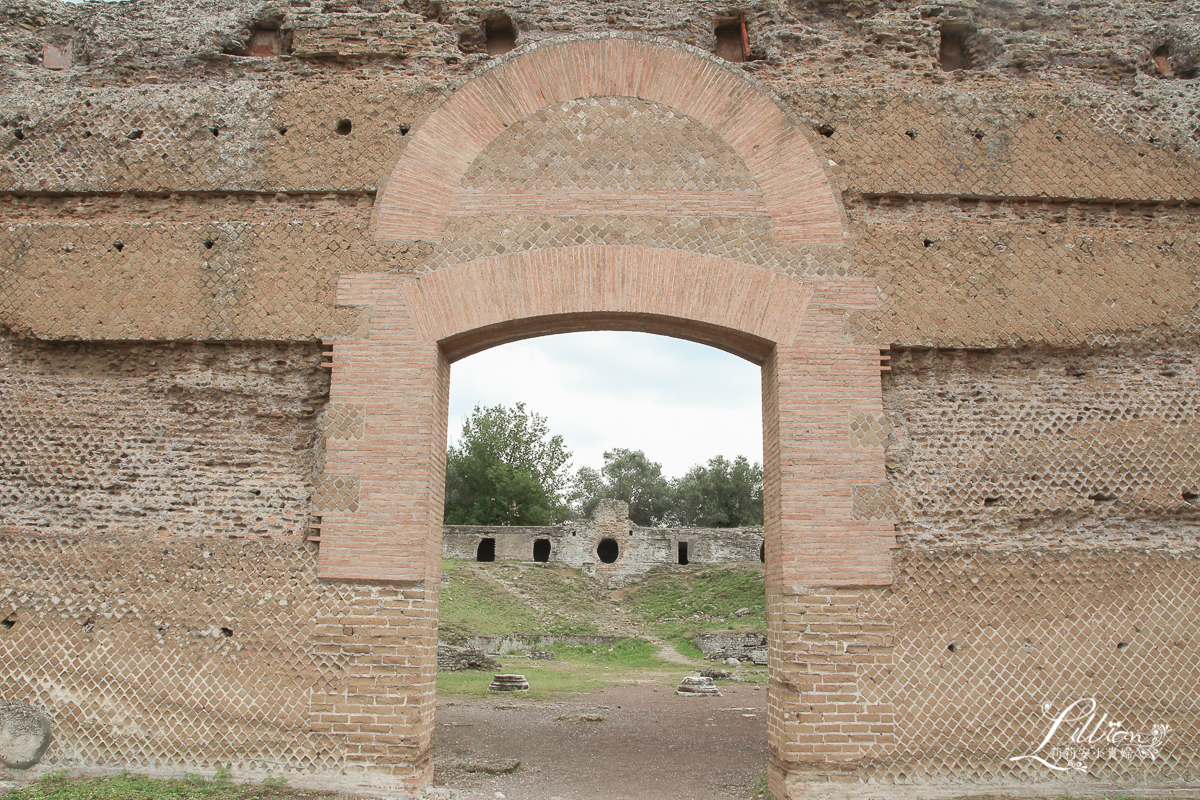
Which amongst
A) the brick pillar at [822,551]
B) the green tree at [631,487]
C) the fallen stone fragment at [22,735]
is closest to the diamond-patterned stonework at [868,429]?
the brick pillar at [822,551]

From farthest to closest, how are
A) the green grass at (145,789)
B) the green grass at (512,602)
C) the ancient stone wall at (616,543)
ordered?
the ancient stone wall at (616,543)
the green grass at (512,602)
the green grass at (145,789)

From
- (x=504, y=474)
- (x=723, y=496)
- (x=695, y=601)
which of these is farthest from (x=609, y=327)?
(x=723, y=496)

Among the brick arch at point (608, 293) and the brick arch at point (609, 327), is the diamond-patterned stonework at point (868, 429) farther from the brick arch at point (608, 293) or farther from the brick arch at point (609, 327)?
the brick arch at point (608, 293)

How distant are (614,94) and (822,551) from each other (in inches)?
139

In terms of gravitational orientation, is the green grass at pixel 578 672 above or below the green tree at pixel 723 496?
below

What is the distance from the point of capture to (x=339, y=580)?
4816 mm

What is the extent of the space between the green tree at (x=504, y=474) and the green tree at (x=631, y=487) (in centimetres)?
676

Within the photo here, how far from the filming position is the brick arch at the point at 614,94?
537 cm

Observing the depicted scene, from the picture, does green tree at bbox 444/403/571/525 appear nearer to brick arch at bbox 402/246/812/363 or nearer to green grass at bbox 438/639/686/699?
green grass at bbox 438/639/686/699

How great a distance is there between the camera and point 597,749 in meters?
6.56

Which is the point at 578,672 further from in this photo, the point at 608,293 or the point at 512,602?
the point at 608,293

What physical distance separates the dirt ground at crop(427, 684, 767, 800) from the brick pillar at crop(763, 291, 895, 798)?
868 mm

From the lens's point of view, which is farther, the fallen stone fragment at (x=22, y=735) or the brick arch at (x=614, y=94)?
the brick arch at (x=614, y=94)

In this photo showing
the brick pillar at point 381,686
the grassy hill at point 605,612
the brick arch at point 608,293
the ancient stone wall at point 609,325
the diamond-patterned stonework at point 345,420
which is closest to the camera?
the brick pillar at point 381,686
